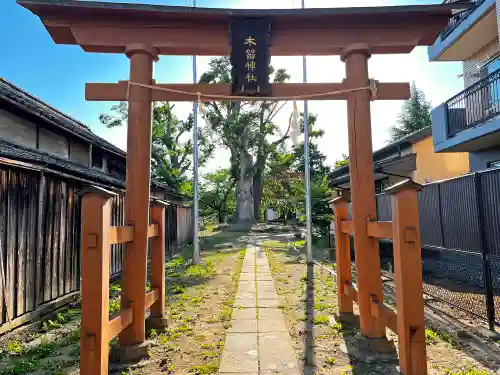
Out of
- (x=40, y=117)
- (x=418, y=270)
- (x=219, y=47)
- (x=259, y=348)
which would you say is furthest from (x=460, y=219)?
(x=40, y=117)

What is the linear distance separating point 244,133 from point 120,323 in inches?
927

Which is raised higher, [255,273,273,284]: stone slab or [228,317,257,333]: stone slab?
[255,273,273,284]: stone slab

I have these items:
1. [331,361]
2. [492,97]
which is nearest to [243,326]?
[331,361]

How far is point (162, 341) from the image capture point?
4219 millimetres

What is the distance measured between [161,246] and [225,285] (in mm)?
3508

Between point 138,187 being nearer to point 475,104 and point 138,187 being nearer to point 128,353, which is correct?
point 128,353

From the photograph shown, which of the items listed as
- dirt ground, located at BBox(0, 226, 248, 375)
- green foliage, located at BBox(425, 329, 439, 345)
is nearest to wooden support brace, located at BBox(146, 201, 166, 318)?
dirt ground, located at BBox(0, 226, 248, 375)

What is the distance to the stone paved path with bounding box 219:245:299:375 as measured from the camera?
3.47m

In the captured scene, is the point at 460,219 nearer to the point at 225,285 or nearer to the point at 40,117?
the point at 225,285

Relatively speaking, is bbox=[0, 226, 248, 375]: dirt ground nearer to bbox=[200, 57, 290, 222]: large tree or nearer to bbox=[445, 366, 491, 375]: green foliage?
bbox=[445, 366, 491, 375]: green foliage

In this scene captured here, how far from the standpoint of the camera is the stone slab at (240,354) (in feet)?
11.3

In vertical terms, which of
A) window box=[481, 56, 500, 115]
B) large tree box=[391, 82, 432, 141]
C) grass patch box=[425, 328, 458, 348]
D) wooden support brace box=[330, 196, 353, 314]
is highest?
large tree box=[391, 82, 432, 141]

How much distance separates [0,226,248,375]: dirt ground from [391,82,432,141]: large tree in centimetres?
3134

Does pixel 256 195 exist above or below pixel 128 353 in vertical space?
above
